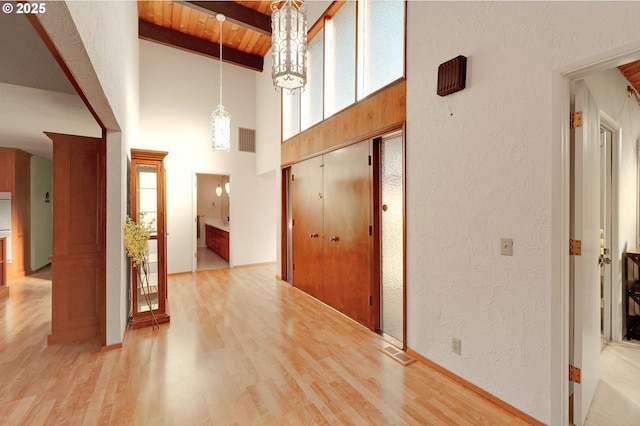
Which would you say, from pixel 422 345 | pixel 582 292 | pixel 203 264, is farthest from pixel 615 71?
pixel 203 264

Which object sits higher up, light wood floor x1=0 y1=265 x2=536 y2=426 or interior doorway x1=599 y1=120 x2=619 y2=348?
interior doorway x1=599 y1=120 x2=619 y2=348

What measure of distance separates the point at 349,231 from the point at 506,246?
1.80 metres

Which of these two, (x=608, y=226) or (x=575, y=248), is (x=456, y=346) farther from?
(x=608, y=226)

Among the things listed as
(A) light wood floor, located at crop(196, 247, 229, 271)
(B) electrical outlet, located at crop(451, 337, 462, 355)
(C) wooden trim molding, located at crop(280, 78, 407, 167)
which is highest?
(C) wooden trim molding, located at crop(280, 78, 407, 167)

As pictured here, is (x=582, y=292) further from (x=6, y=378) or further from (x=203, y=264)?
(x=203, y=264)

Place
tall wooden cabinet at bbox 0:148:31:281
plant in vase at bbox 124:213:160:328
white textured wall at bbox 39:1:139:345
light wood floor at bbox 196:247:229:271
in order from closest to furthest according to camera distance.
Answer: white textured wall at bbox 39:1:139:345 < plant in vase at bbox 124:213:160:328 < tall wooden cabinet at bbox 0:148:31:281 < light wood floor at bbox 196:247:229:271

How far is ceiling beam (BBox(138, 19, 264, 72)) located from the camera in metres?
5.15

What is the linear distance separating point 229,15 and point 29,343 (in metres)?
5.23

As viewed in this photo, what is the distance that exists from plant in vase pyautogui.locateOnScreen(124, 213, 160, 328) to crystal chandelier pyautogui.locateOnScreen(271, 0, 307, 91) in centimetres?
223

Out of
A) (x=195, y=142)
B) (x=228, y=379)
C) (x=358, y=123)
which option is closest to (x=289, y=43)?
(x=358, y=123)

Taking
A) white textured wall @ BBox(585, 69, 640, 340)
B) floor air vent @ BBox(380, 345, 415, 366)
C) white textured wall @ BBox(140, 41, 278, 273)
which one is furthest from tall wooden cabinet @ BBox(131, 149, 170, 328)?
white textured wall @ BBox(585, 69, 640, 340)

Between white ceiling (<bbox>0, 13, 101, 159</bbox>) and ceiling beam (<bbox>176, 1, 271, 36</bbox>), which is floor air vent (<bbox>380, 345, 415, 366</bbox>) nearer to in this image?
white ceiling (<bbox>0, 13, 101, 159</bbox>)

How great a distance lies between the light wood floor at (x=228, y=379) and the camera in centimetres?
180

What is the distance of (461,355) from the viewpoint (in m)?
2.13
